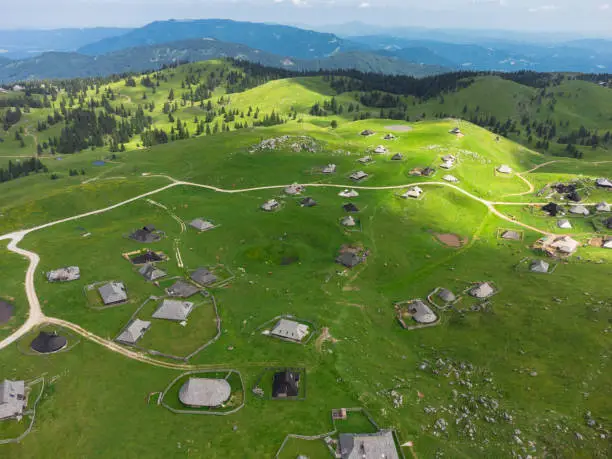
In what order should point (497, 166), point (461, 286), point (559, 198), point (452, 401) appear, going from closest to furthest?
1. point (452, 401)
2. point (461, 286)
3. point (559, 198)
4. point (497, 166)

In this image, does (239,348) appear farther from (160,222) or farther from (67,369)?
(160,222)

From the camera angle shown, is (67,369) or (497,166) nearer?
(67,369)

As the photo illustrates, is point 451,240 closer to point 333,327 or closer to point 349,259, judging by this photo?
point 349,259

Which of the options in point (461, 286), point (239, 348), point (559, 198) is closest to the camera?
point (239, 348)

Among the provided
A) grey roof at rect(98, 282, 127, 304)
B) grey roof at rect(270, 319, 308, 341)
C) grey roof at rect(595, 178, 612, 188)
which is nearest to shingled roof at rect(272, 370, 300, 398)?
grey roof at rect(270, 319, 308, 341)

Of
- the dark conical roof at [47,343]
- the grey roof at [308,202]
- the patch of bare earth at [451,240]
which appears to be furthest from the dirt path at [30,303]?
the patch of bare earth at [451,240]

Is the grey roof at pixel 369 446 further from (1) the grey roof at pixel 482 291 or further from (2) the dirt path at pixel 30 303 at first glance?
(2) the dirt path at pixel 30 303

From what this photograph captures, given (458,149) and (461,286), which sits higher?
(458,149)

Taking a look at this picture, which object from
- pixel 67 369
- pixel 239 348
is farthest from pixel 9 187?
pixel 239 348
